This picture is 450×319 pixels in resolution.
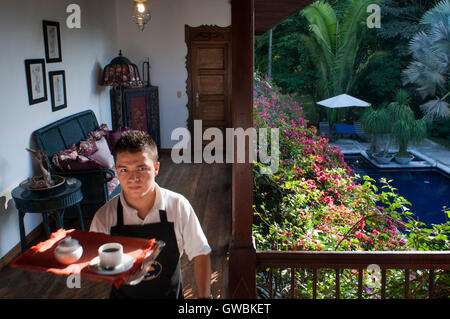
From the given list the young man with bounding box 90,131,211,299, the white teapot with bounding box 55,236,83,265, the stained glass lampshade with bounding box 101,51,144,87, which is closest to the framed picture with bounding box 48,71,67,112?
the stained glass lampshade with bounding box 101,51,144,87

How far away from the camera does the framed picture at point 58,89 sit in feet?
14.8

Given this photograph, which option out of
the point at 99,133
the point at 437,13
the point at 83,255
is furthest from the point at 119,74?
the point at 437,13

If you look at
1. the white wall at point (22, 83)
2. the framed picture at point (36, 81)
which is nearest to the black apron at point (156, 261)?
the white wall at point (22, 83)

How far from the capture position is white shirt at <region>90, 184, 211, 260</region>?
1.54 meters

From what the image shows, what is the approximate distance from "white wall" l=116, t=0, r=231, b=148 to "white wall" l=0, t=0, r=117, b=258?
5.43ft

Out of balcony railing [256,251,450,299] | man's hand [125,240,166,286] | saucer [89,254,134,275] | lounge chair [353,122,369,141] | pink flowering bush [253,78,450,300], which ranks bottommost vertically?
lounge chair [353,122,369,141]

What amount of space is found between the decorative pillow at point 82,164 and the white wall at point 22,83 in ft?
1.29

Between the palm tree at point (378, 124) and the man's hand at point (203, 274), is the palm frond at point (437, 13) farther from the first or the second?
the man's hand at point (203, 274)

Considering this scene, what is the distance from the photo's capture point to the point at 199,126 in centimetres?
748

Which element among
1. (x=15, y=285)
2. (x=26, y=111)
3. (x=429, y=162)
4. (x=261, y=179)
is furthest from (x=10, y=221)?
(x=429, y=162)

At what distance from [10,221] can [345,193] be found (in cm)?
314

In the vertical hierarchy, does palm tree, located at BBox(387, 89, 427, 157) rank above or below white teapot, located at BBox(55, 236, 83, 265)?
below

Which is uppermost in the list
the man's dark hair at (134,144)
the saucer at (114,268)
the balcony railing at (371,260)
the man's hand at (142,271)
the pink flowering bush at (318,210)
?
the man's dark hair at (134,144)

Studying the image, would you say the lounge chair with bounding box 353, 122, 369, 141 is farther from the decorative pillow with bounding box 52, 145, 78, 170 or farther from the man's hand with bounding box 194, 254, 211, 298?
the man's hand with bounding box 194, 254, 211, 298
